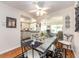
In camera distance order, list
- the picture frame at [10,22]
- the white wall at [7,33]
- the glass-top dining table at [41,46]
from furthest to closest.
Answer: the picture frame at [10,22], the white wall at [7,33], the glass-top dining table at [41,46]

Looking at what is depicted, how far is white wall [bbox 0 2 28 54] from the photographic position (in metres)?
4.72

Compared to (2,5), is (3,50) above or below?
below

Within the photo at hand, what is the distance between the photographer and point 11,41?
547 cm

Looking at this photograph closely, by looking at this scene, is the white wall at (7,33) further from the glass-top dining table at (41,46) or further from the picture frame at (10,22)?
the glass-top dining table at (41,46)

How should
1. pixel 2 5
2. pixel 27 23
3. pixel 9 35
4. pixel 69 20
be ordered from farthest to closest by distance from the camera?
pixel 27 23 < pixel 69 20 < pixel 9 35 < pixel 2 5

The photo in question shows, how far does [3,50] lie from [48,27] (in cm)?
399

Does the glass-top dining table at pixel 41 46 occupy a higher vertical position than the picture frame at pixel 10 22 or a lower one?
lower

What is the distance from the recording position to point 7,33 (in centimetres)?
510

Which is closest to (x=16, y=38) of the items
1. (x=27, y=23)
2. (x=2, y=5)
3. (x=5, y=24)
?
(x=5, y=24)

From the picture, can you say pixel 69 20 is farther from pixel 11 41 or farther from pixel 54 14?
pixel 11 41

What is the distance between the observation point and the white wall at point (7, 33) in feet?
15.5

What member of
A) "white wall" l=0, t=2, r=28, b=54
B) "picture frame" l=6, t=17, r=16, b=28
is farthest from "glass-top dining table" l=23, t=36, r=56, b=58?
"picture frame" l=6, t=17, r=16, b=28

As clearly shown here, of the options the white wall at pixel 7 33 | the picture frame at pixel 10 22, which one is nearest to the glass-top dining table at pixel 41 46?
the white wall at pixel 7 33

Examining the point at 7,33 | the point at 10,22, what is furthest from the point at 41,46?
the point at 10,22
